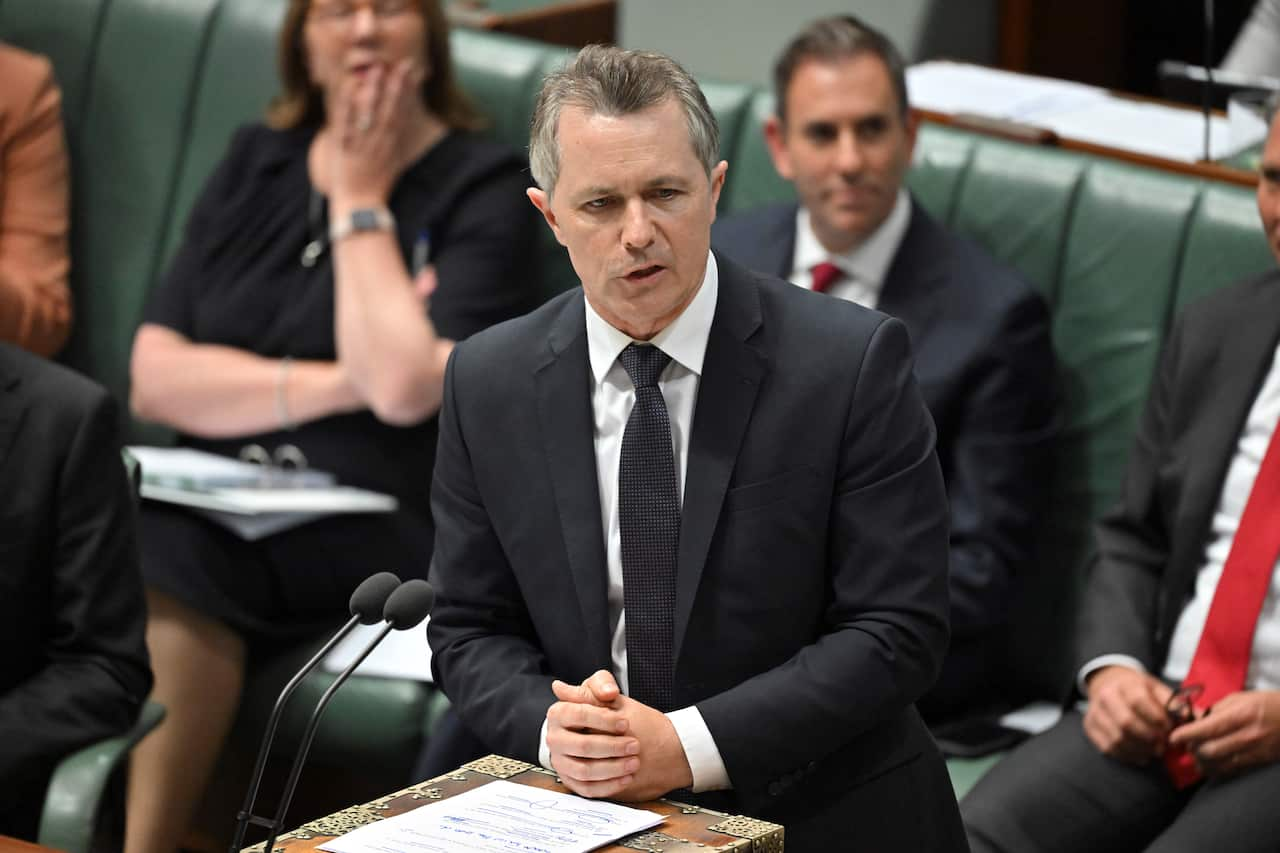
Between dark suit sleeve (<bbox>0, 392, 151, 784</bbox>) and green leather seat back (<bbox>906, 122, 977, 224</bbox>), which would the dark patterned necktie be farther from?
green leather seat back (<bbox>906, 122, 977, 224</bbox>)

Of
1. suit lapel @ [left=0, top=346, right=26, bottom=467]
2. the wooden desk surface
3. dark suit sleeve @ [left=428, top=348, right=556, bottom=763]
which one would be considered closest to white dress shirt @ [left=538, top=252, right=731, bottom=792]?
dark suit sleeve @ [left=428, top=348, right=556, bottom=763]

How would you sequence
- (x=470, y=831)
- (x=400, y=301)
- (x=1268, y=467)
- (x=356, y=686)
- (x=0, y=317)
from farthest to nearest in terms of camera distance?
(x=0, y=317), (x=400, y=301), (x=356, y=686), (x=1268, y=467), (x=470, y=831)

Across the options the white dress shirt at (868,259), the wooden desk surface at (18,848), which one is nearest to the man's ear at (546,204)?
the wooden desk surface at (18,848)

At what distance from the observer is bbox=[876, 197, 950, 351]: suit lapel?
9.52 ft

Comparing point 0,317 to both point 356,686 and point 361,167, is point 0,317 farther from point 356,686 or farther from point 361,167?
point 356,686

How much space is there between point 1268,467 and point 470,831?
1.34 meters

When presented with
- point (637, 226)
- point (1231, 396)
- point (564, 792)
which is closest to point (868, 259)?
point (1231, 396)

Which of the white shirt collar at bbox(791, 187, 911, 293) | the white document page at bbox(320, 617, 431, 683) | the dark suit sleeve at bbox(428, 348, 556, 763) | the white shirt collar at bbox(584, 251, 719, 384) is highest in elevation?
the white shirt collar at bbox(584, 251, 719, 384)

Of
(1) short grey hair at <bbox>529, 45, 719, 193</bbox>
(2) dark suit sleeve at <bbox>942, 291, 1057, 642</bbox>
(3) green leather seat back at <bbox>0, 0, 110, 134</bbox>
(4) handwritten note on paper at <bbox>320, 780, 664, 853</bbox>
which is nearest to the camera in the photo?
(4) handwritten note on paper at <bbox>320, 780, 664, 853</bbox>

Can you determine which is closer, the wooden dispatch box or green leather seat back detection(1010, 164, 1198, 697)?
the wooden dispatch box

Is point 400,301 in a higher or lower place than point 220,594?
higher

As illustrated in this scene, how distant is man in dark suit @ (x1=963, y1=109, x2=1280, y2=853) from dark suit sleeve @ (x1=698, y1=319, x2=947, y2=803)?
0.66 metres

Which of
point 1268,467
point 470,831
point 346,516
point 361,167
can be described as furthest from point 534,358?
point 361,167

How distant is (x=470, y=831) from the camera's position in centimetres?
162
